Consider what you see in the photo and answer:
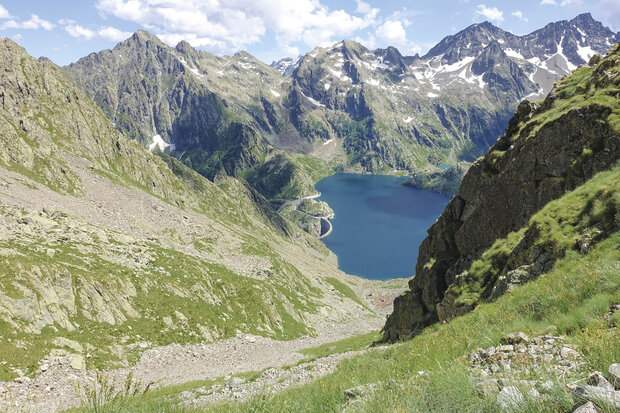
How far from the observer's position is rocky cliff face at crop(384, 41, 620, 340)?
22.6 metres

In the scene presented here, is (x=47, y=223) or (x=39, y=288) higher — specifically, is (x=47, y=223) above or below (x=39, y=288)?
above

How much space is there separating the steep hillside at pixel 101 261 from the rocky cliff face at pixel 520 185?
3464 cm

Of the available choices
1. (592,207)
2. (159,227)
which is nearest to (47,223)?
(159,227)

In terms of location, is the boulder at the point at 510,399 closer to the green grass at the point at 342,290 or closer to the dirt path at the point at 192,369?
the dirt path at the point at 192,369

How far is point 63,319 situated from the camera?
3447 cm

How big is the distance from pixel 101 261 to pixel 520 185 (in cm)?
5656

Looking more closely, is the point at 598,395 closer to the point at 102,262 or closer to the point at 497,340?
the point at 497,340

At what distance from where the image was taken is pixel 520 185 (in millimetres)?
29422

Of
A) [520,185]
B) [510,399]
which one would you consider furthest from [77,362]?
[520,185]

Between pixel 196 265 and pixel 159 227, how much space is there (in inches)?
1092

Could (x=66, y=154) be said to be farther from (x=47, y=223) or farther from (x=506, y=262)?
(x=506, y=262)

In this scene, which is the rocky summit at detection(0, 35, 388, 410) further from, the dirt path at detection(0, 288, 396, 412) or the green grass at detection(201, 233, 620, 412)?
the green grass at detection(201, 233, 620, 412)

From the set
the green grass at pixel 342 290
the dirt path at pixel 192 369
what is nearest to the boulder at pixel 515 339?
the dirt path at pixel 192 369

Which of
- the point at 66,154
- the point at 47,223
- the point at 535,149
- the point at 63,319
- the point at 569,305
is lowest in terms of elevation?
the point at 569,305
